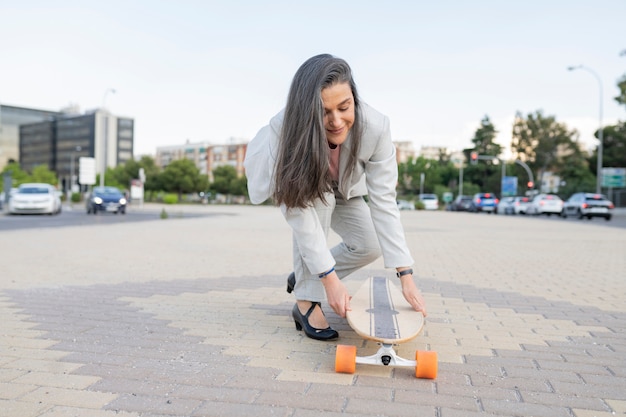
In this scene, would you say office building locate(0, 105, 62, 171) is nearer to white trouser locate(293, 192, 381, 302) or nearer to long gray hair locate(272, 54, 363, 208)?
white trouser locate(293, 192, 381, 302)

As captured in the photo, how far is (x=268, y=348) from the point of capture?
3.04m

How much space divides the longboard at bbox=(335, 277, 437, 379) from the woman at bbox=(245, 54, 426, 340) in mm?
103

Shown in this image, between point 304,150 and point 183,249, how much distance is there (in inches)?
264

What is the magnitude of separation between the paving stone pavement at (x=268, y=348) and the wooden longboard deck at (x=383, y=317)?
0.70 ft

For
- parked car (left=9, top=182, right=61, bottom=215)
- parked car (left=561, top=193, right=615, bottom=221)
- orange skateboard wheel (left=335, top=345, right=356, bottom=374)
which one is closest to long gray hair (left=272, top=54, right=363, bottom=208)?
orange skateboard wheel (left=335, top=345, right=356, bottom=374)

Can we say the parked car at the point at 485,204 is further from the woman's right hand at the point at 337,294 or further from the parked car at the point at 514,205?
the woman's right hand at the point at 337,294

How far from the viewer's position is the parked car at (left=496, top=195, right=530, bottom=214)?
37.2 metres

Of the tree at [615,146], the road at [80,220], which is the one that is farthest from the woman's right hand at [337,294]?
the tree at [615,146]

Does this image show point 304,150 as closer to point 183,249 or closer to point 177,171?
point 183,249

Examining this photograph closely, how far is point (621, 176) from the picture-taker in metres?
39.2

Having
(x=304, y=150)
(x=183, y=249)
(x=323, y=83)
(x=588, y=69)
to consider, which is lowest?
(x=183, y=249)

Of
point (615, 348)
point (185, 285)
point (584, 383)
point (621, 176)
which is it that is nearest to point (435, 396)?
point (584, 383)

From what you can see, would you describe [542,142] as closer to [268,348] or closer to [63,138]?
[268,348]

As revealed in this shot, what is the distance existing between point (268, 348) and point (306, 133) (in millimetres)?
1205
